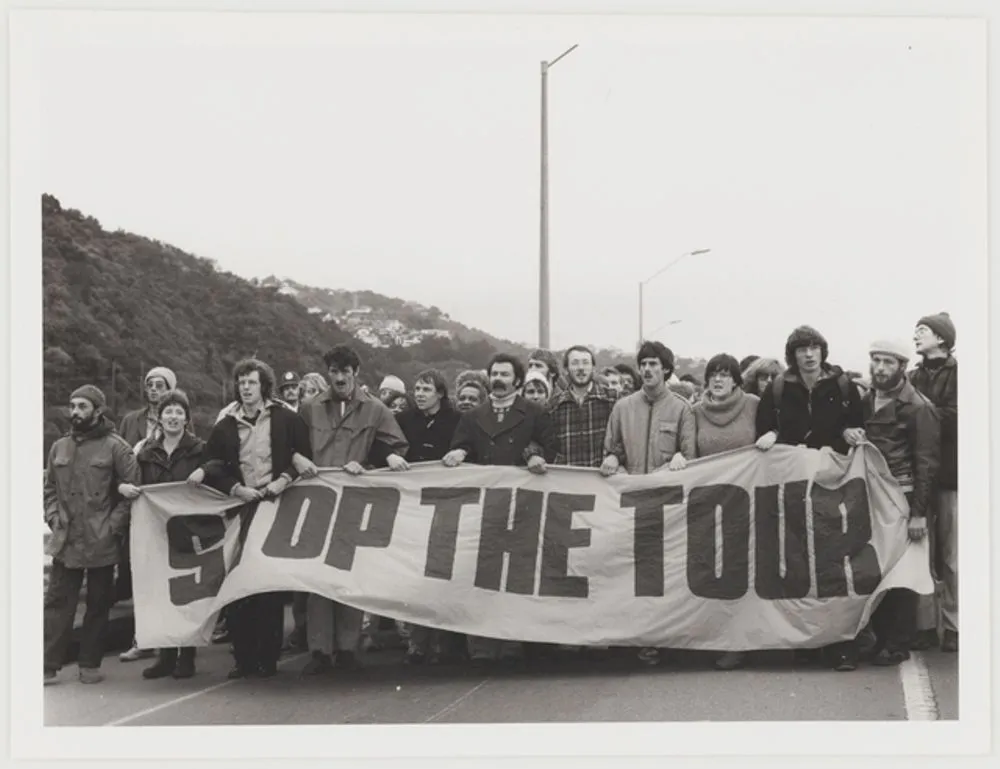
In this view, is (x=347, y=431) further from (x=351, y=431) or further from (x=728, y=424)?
(x=728, y=424)

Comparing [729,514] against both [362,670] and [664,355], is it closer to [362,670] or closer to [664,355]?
[664,355]

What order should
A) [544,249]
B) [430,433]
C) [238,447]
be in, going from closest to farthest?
[238,447]
[430,433]
[544,249]

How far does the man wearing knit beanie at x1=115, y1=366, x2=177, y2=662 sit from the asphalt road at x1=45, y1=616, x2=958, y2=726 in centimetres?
63

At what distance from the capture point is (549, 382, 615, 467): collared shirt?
834 centimetres

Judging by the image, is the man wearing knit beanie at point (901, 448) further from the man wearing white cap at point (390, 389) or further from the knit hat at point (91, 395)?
the knit hat at point (91, 395)

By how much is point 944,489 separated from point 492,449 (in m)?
2.82

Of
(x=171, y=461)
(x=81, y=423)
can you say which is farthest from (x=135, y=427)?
(x=81, y=423)

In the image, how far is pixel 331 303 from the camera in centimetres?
2114

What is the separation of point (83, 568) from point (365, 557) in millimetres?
1785

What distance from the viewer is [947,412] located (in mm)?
8016

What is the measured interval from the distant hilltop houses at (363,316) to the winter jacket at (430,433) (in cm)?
1062

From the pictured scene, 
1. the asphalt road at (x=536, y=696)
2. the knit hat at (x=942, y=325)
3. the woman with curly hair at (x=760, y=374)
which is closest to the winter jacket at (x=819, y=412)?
the knit hat at (x=942, y=325)

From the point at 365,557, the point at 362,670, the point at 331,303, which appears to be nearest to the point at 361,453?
the point at 365,557

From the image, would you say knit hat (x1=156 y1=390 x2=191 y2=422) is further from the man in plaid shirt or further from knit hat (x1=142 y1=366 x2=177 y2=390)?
the man in plaid shirt
